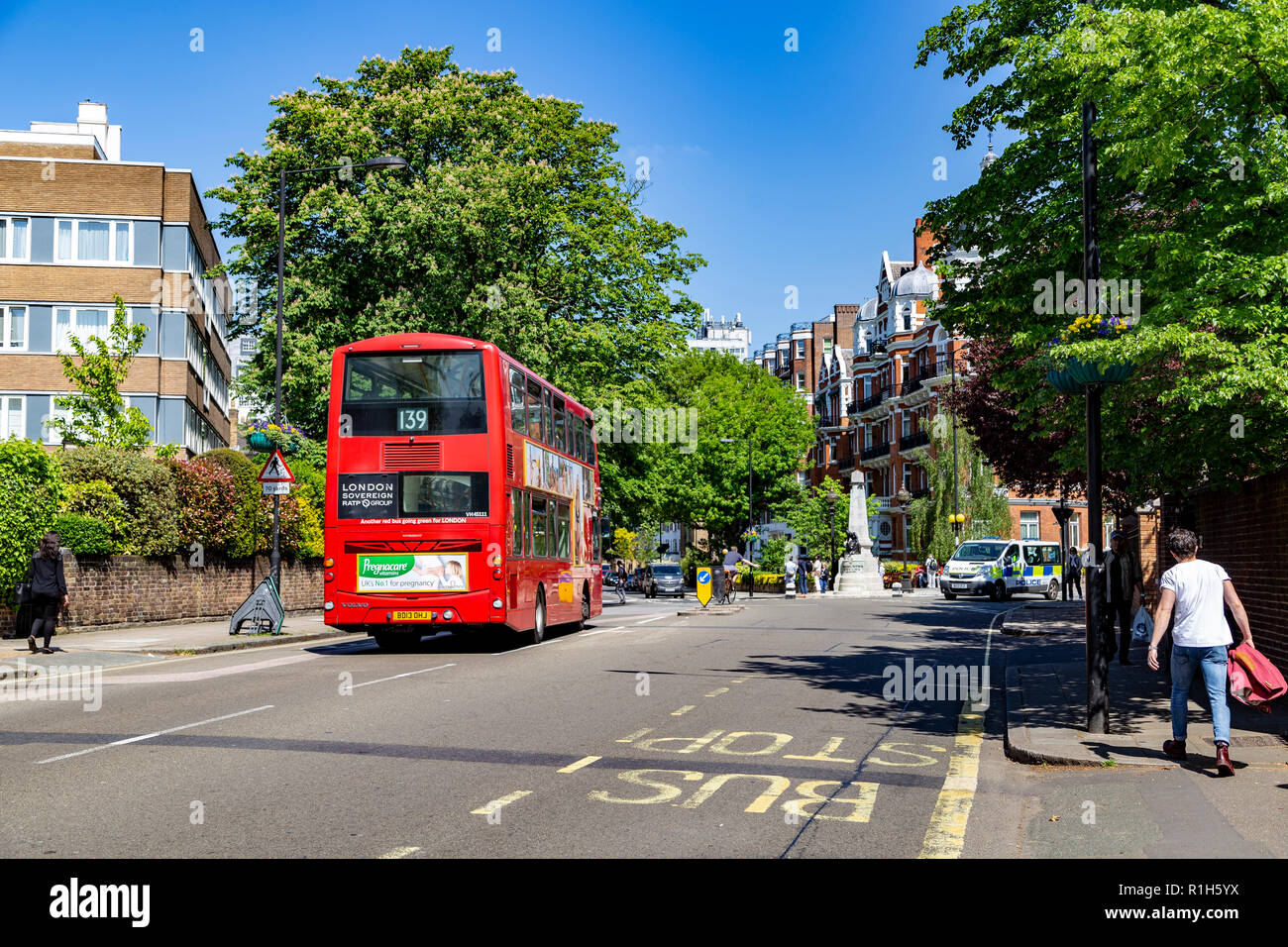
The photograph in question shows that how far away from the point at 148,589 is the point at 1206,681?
22321 mm

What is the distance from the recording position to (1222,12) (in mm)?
9727

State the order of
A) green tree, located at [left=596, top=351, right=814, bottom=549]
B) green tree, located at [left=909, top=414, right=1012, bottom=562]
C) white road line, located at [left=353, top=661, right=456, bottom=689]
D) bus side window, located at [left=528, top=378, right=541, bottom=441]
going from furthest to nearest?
1. green tree, located at [left=596, top=351, right=814, bottom=549]
2. green tree, located at [left=909, top=414, right=1012, bottom=562]
3. bus side window, located at [left=528, top=378, right=541, bottom=441]
4. white road line, located at [left=353, top=661, right=456, bottom=689]

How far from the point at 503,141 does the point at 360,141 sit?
181 inches

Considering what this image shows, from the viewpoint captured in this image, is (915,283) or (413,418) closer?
(413,418)

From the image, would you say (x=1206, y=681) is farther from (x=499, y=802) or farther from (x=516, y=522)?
(x=516, y=522)

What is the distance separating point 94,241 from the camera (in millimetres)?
40656

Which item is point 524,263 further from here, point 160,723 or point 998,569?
point 160,723

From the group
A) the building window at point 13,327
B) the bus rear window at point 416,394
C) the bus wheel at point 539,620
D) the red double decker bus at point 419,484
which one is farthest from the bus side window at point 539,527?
the building window at point 13,327

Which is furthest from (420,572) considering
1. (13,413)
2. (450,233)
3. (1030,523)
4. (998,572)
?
(1030,523)

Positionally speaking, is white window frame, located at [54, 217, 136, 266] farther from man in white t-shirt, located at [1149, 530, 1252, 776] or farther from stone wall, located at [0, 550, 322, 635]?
man in white t-shirt, located at [1149, 530, 1252, 776]

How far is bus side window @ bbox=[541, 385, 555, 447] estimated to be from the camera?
71.2ft

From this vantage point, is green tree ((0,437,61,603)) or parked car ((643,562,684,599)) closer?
green tree ((0,437,61,603))

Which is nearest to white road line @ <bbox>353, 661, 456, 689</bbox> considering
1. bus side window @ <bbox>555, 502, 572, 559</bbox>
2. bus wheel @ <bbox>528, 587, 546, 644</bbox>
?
bus wheel @ <bbox>528, 587, 546, 644</bbox>

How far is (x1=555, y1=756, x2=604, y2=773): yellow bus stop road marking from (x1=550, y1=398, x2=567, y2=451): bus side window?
533 inches
